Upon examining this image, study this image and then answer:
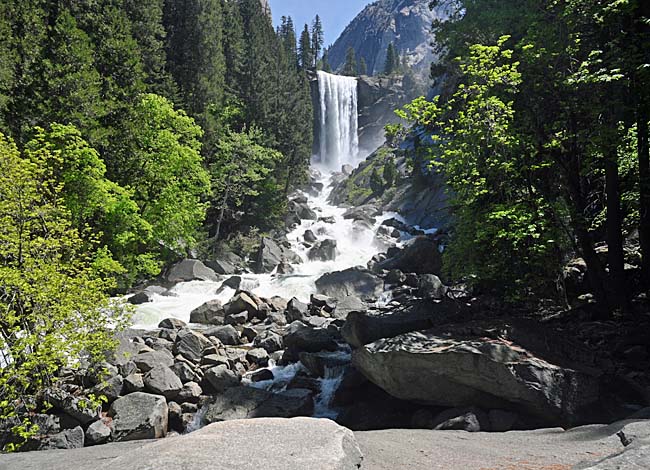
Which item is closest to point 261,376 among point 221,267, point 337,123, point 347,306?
point 347,306

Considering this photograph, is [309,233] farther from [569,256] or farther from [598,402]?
[598,402]

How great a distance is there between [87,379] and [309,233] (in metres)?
25.6

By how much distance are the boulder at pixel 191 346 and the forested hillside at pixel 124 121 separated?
12.2 feet

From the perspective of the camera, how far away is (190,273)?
23016 mm

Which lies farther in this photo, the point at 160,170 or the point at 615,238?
the point at 160,170

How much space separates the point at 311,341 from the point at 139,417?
5779 millimetres

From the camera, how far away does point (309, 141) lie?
51.5m

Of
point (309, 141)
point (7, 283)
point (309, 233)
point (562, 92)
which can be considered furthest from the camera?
point (309, 141)

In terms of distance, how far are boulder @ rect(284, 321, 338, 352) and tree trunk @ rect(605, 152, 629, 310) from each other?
7.73 metres

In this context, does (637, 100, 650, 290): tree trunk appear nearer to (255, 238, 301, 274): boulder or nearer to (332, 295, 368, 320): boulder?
(332, 295, 368, 320): boulder

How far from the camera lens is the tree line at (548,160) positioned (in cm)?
859

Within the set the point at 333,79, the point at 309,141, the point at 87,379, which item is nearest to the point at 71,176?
the point at 87,379

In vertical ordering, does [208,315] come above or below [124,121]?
below

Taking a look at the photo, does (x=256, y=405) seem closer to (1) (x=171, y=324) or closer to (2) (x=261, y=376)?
(2) (x=261, y=376)
